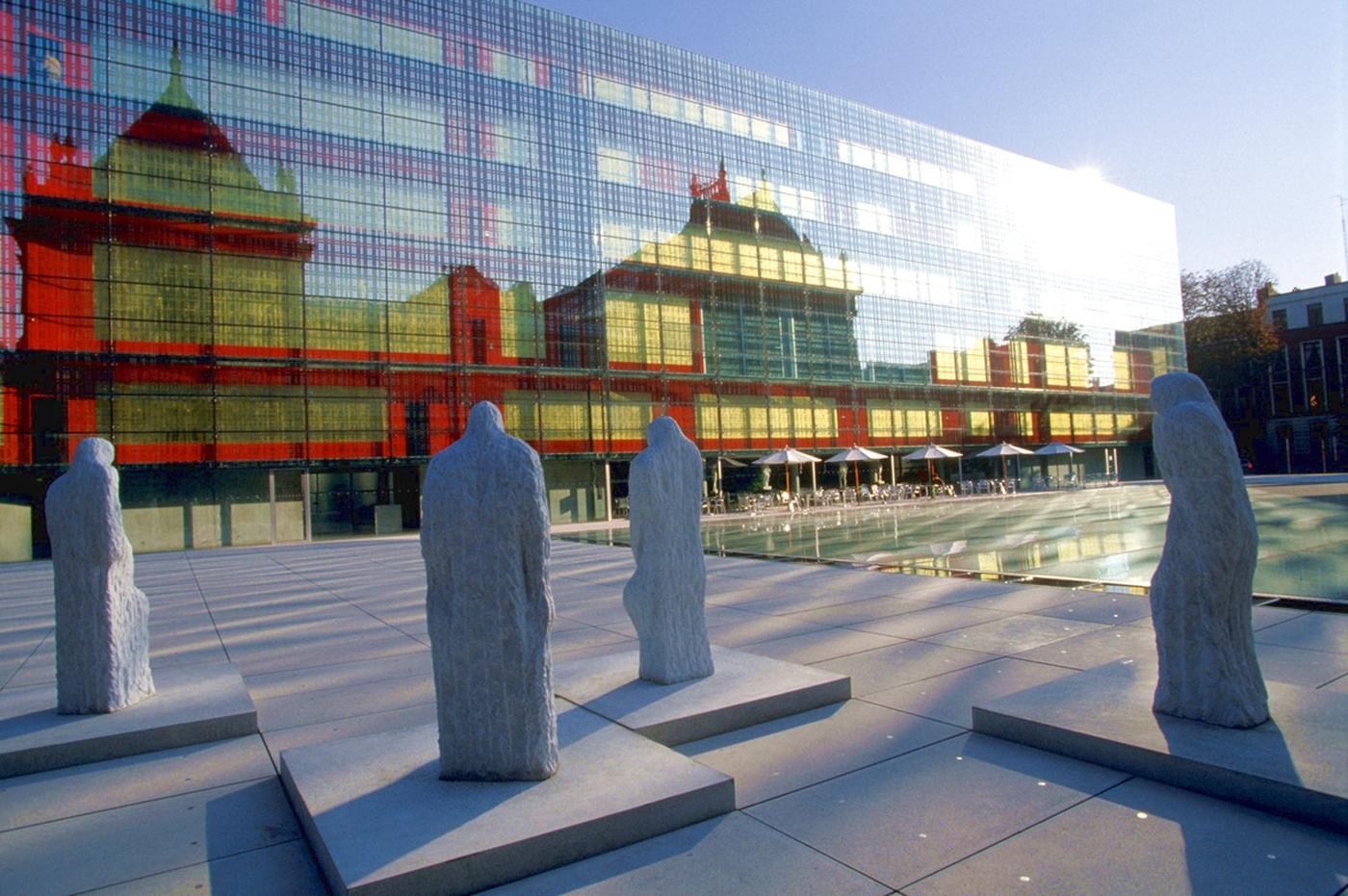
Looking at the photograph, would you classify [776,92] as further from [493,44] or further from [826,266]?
[493,44]

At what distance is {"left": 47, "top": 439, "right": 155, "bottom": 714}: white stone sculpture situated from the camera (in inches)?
219

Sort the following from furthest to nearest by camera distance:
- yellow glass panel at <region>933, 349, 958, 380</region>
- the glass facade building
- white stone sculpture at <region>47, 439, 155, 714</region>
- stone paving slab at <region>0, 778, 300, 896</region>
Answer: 1. yellow glass panel at <region>933, 349, 958, 380</region>
2. the glass facade building
3. white stone sculpture at <region>47, 439, 155, 714</region>
4. stone paving slab at <region>0, 778, 300, 896</region>

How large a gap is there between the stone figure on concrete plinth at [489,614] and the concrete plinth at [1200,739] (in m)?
2.77

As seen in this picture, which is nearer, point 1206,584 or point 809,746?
point 1206,584

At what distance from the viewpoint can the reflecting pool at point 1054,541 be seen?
10789mm

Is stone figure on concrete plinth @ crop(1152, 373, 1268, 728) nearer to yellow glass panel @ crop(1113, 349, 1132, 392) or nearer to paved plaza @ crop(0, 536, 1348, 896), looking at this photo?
paved plaza @ crop(0, 536, 1348, 896)

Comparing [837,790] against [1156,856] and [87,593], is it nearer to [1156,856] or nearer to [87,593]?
[1156,856]

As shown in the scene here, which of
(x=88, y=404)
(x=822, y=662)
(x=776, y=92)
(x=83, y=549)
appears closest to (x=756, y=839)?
(x=822, y=662)

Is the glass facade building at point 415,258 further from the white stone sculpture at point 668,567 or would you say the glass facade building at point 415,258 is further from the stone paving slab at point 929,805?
the stone paving slab at point 929,805

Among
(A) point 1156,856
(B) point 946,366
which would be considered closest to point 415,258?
(A) point 1156,856

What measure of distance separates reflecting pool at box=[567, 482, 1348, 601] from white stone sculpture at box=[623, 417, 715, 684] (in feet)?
22.4

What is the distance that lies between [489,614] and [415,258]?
1228 inches

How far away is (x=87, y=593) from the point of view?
5.61 m

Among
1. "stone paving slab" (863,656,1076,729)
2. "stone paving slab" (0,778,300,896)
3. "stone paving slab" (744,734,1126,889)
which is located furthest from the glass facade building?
"stone paving slab" (744,734,1126,889)
